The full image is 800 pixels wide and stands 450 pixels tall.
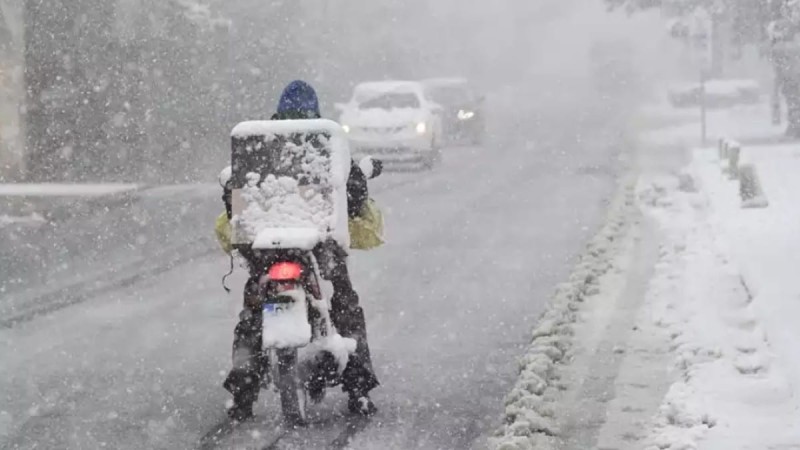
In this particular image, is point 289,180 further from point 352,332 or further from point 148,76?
point 148,76

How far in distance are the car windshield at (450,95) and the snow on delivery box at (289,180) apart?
87.6 ft

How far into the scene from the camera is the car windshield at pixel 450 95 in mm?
33219

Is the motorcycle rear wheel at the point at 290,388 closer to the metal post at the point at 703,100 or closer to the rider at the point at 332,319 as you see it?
the rider at the point at 332,319

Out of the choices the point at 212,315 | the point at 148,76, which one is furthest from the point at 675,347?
the point at 148,76

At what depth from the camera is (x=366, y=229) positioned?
21.4 ft

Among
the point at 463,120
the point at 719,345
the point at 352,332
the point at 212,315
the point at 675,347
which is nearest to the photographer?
the point at 352,332

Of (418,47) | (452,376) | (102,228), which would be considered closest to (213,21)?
(102,228)

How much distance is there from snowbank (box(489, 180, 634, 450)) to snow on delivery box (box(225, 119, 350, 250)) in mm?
1294

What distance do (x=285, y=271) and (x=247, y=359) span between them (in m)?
0.71

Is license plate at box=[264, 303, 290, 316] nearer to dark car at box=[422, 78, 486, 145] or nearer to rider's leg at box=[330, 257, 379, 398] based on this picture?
rider's leg at box=[330, 257, 379, 398]

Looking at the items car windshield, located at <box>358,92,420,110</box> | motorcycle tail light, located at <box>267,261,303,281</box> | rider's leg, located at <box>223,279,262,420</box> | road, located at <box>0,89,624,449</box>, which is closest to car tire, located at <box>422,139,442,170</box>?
car windshield, located at <box>358,92,420,110</box>

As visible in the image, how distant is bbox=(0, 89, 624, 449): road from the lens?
6469 mm

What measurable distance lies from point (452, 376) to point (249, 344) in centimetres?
163

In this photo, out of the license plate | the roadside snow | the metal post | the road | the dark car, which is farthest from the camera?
the dark car
